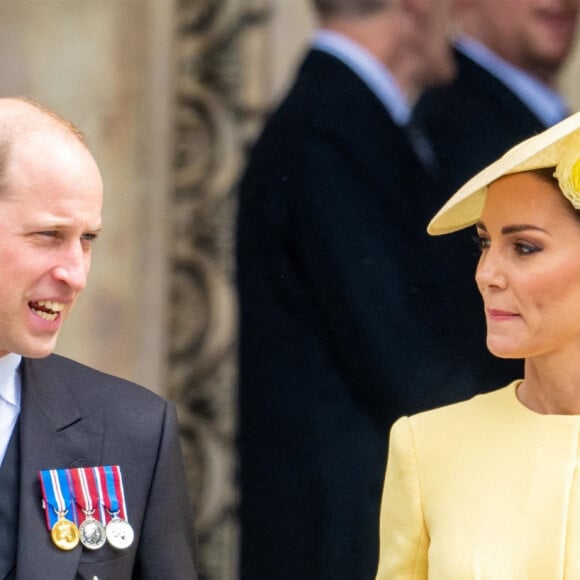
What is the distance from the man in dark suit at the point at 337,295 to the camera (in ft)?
16.0

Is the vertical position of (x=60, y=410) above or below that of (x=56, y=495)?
above

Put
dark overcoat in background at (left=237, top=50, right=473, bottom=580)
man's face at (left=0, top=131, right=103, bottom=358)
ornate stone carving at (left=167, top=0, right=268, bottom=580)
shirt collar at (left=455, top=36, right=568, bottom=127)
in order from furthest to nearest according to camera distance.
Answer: ornate stone carving at (left=167, top=0, right=268, bottom=580), shirt collar at (left=455, top=36, right=568, bottom=127), dark overcoat in background at (left=237, top=50, right=473, bottom=580), man's face at (left=0, top=131, right=103, bottom=358)

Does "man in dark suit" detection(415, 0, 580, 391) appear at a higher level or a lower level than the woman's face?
higher

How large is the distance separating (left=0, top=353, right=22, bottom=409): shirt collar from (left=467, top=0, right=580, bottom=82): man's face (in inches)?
96.7

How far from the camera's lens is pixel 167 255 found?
618cm

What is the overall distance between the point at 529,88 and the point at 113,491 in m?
2.46

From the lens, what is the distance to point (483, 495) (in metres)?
3.21

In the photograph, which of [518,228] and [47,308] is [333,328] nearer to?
[518,228]

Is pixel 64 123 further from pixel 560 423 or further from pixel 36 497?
pixel 560 423

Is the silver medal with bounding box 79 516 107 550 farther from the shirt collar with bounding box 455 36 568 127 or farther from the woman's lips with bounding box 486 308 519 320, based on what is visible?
the shirt collar with bounding box 455 36 568 127

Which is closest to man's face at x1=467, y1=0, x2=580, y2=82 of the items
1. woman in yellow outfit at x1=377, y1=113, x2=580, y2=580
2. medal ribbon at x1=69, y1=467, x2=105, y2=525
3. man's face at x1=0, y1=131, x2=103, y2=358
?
woman in yellow outfit at x1=377, y1=113, x2=580, y2=580

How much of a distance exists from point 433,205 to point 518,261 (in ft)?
6.03

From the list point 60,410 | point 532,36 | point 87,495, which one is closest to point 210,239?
point 532,36

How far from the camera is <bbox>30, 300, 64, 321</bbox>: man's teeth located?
124 inches
